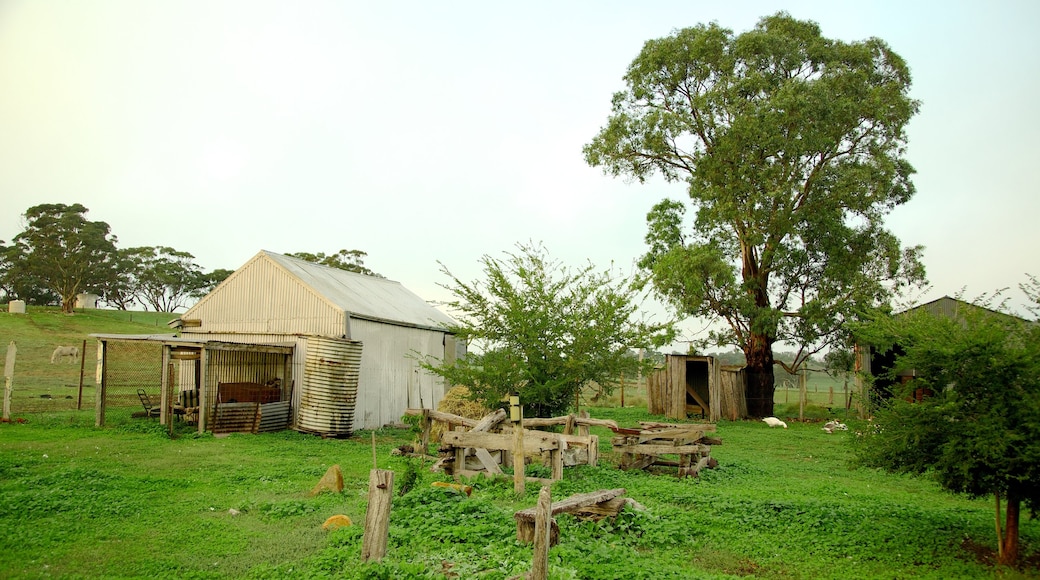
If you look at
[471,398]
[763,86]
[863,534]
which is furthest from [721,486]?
[763,86]

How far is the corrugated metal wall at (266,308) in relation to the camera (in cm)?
2238

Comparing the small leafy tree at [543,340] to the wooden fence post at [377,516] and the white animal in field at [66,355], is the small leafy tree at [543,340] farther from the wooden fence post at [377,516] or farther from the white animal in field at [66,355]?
the white animal in field at [66,355]

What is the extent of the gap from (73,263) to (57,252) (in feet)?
4.58

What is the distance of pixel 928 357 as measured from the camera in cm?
862

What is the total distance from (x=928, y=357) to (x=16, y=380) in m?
31.6

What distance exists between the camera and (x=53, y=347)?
34.7 metres

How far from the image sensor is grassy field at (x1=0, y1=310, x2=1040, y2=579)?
7.56 m

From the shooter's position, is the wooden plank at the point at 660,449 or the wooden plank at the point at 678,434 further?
the wooden plank at the point at 678,434

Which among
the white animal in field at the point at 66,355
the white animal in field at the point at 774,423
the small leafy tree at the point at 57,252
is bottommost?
the white animal in field at the point at 774,423

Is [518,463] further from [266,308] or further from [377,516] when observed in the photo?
[266,308]

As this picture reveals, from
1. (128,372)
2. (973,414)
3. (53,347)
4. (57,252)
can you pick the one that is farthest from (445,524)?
(57,252)

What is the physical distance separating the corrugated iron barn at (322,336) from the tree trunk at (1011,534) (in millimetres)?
15988

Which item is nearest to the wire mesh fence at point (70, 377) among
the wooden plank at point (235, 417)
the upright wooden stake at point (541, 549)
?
the wooden plank at point (235, 417)

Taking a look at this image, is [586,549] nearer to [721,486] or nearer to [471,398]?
[721,486]
